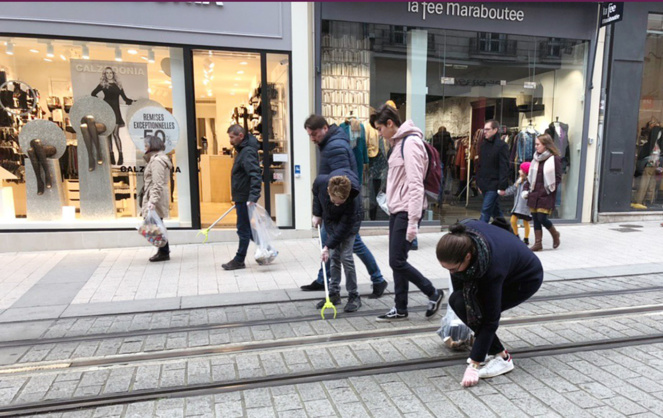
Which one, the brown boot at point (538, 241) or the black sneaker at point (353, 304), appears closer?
the black sneaker at point (353, 304)

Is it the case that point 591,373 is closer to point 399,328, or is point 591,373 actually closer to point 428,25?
point 399,328

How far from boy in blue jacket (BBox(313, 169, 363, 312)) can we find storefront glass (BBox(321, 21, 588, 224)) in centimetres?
416

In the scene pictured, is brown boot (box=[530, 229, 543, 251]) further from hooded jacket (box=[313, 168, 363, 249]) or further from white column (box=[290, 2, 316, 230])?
hooded jacket (box=[313, 168, 363, 249])

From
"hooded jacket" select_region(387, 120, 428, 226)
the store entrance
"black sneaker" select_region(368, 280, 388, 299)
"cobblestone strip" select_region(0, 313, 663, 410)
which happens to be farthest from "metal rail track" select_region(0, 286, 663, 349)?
the store entrance

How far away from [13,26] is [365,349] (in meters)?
7.45

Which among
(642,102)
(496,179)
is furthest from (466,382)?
(642,102)

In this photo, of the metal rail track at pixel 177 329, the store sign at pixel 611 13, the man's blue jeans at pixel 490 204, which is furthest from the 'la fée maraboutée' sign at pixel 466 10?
the metal rail track at pixel 177 329

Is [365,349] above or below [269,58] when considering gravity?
below

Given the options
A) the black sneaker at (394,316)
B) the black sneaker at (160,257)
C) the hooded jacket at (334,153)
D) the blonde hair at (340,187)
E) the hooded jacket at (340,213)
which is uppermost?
the hooded jacket at (334,153)

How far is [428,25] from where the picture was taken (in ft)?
28.5

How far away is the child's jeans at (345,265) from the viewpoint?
14.3 ft

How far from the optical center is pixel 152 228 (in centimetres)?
632

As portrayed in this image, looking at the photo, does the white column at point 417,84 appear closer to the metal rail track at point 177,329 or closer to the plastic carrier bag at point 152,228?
the metal rail track at point 177,329

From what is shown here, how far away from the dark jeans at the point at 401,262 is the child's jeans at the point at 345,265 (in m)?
0.46
